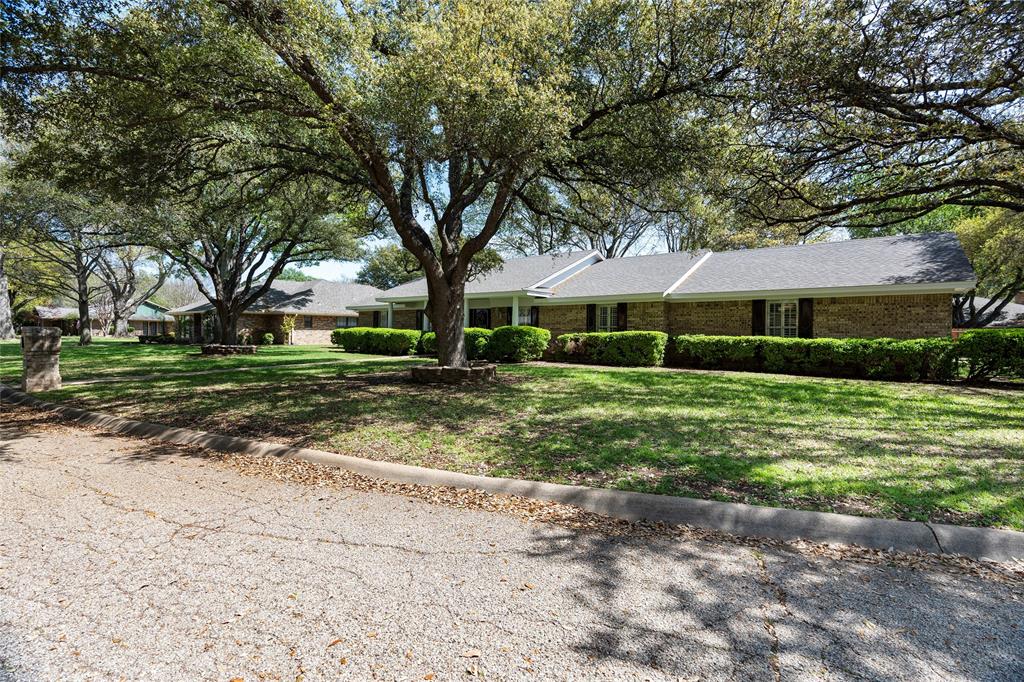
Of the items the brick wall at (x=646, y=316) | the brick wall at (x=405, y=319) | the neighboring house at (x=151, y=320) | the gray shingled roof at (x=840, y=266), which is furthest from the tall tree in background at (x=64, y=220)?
the neighboring house at (x=151, y=320)

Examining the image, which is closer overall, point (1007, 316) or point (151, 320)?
point (1007, 316)

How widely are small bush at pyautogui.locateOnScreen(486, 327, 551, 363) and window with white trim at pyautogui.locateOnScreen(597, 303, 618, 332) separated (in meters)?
3.05

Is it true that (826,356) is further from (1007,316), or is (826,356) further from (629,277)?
(1007,316)

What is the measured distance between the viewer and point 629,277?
70.1 feet

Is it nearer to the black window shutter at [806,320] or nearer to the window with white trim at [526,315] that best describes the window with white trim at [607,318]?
the window with white trim at [526,315]

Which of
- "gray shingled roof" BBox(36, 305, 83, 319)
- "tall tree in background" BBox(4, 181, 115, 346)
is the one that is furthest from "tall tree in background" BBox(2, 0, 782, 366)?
"gray shingled roof" BBox(36, 305, 83, 319)

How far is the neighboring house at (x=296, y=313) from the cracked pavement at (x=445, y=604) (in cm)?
3259

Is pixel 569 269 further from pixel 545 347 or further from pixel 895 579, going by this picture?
pixel 895 579

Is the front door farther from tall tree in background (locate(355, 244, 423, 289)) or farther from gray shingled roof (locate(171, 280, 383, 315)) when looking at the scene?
tall tree in background (locate(355, 244, 423, 289))

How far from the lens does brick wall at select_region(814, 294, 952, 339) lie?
1462cm

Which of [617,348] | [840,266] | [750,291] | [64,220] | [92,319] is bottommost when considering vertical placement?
[617,348]

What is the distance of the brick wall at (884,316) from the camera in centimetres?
1462

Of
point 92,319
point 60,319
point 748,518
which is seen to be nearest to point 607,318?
point 748,518

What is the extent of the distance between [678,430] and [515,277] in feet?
58.5
